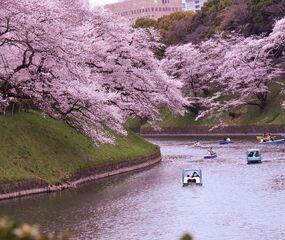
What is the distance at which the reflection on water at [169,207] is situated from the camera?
19922 millimetres

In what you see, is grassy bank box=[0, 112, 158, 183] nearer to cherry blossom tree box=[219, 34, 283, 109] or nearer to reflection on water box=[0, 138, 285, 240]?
reflection on water box=[0, 138, 285, 240]

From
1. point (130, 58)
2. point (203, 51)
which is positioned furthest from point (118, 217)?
point (203, 51)

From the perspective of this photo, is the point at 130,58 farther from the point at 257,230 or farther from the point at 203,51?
the point at 203,51

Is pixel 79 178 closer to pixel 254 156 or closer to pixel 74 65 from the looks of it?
pixel 74 65

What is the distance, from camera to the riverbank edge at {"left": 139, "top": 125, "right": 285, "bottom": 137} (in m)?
65.8

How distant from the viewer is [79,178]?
3297 cm

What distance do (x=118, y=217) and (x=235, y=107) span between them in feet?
178

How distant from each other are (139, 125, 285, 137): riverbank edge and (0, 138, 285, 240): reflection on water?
92.5 ft

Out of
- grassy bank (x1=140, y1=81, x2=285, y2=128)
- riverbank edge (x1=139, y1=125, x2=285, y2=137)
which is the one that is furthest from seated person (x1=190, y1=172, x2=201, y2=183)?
grassy bank (x1=140, y1=81, x2=285, y2=128)

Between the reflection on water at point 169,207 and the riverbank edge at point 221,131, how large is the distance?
2819 centimetres

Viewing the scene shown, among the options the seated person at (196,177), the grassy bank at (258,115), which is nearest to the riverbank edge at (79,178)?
the seated person at (196,177)

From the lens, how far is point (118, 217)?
22844 mm

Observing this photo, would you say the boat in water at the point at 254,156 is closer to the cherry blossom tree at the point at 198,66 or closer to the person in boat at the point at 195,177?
the person in boat at the point at 195,177

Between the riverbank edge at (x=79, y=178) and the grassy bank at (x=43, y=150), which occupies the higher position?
the grassy bank at (x=43, y=150)
